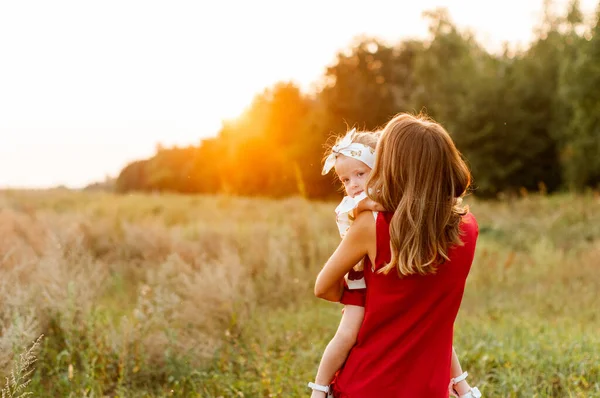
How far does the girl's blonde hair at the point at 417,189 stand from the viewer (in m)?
2.33

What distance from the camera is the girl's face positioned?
2.72m

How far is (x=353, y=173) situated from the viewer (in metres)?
2.74

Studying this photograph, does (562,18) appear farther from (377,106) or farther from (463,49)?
(377,106)

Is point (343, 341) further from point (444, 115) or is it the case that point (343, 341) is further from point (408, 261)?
point (444, 115)

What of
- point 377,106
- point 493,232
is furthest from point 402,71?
point 493,232

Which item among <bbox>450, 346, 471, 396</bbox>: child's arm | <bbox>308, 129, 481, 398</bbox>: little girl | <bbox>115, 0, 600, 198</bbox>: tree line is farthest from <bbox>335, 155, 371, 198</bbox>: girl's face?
<bbox>115, 0, 600, 198</bbox>: tree line

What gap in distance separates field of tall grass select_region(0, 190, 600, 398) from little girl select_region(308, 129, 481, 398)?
1.52 metres

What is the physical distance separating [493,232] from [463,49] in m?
21.0

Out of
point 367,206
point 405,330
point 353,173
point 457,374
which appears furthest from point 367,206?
point 457,374

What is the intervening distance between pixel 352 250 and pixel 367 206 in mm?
183

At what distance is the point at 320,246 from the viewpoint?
9.45m

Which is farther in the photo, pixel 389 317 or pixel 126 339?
pixel 126 339

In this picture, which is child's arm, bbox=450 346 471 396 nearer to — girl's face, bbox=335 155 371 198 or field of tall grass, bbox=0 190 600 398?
girl's face, bbox=335 155 371 198

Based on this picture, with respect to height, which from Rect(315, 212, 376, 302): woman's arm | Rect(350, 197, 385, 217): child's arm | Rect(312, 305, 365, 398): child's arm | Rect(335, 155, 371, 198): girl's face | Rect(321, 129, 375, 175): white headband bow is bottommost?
Rect(312, 305, 365, 398): child's arm
